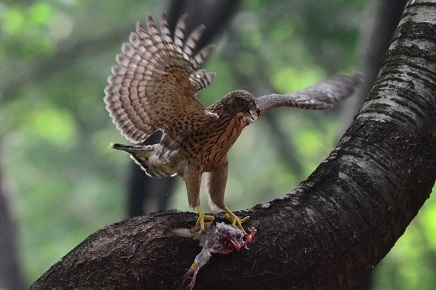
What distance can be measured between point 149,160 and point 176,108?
0.69m

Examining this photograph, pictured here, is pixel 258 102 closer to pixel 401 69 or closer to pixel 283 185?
pixel 401 69

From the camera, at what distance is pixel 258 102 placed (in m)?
4.59

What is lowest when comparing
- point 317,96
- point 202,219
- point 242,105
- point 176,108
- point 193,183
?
point 202,219

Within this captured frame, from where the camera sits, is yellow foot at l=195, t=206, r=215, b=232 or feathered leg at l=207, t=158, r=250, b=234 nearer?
yellow foot at l=195, t=206, r=215, b=232

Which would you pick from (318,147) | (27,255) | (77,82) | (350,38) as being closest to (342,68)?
(318,147)

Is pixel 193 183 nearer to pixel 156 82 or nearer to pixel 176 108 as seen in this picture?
pixel 176 108

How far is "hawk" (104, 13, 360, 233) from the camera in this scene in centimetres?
392

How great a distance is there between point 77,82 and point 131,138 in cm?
1017

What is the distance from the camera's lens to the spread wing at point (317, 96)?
15.4 feet

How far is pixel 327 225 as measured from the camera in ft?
10.4

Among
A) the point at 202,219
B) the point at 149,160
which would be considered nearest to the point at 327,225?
the point at 202,219

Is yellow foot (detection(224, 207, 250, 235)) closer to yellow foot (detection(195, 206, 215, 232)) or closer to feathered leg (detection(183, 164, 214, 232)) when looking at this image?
yellow foot (detection(195, 206, 215, 232))

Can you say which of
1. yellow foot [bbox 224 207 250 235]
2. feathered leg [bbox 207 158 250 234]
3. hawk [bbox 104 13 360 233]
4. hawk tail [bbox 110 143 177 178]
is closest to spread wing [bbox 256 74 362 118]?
hawk [bbox 104 13 360 233]

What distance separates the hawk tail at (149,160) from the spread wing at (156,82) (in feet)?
1.10
